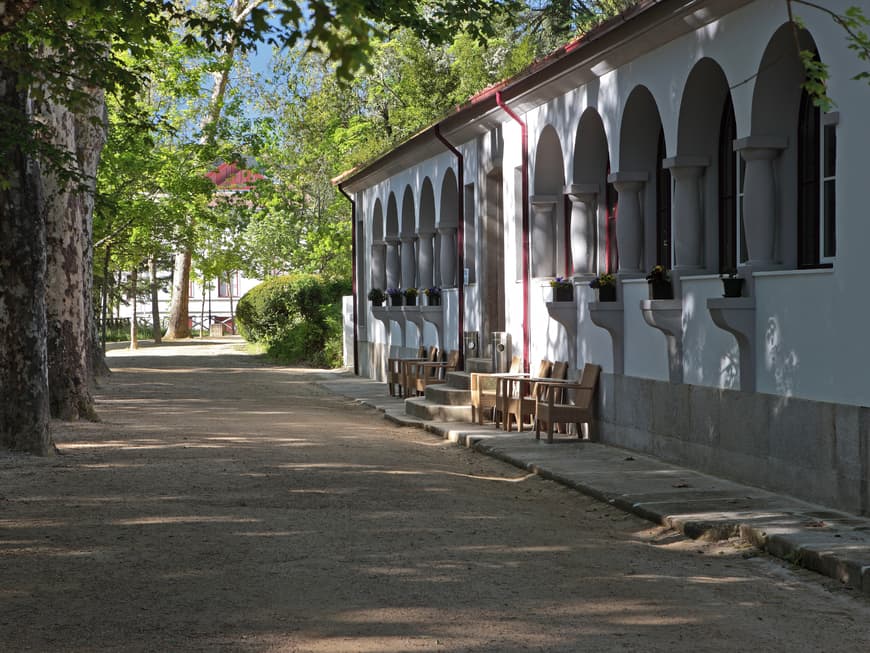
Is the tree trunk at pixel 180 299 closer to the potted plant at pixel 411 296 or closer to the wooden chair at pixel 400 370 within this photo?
the potted plant at pixel 411 296

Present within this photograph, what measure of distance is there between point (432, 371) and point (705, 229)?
35.5 feet

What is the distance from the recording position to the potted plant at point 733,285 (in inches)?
444

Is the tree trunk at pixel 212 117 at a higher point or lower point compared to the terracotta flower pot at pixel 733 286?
higher

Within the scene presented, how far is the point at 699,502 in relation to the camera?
34.0 feet

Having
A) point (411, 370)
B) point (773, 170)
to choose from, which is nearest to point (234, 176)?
point (411, 370)

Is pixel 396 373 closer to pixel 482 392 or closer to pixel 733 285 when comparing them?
pixel 482 392

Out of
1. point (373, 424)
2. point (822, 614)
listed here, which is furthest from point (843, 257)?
point (373, 424)

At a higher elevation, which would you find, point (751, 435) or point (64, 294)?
point (64, 294)

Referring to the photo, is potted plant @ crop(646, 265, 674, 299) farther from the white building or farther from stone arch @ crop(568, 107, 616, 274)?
stone arch @ crop(568, 107, 616, 274)

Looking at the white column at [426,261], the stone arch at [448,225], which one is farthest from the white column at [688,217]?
the white column at [426,261]

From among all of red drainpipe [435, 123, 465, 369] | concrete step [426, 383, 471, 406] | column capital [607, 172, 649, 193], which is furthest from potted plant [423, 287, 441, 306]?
column capital [607, 172, 649, 193]

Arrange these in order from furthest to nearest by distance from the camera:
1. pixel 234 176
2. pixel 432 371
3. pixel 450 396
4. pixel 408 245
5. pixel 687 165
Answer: pixel 234 176 < pixel 408 245 < pixel 432 371 < pixel 450 396 < pixel 687 165

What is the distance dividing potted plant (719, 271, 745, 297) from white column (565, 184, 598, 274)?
199 inches

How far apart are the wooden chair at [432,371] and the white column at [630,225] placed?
309 inches
